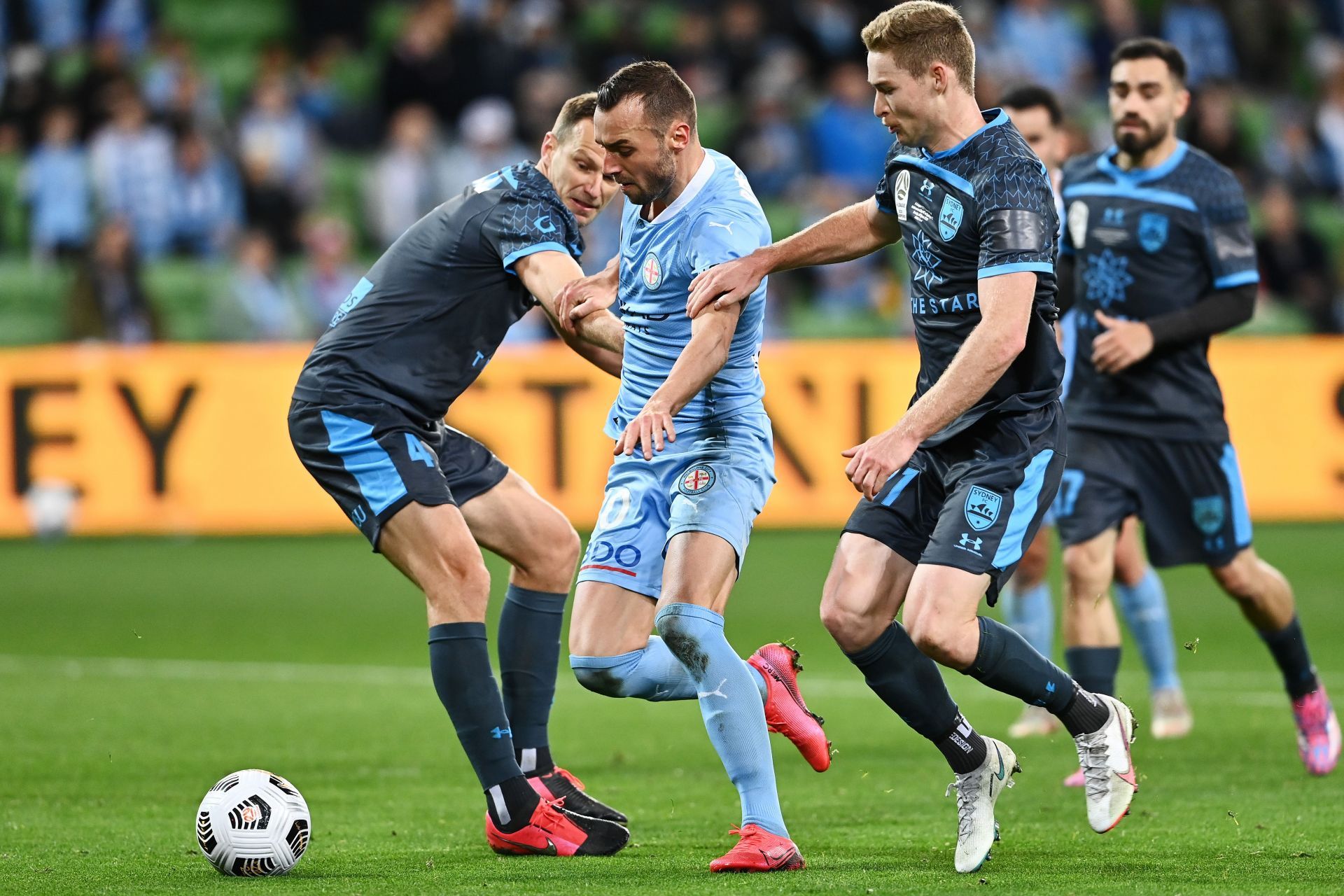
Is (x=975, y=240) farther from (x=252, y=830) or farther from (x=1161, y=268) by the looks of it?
(x=252, y=830)

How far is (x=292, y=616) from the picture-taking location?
11.8 meters

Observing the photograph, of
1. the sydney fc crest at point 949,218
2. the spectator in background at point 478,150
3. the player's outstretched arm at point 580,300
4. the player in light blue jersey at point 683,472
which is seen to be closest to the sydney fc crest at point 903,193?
the sydney fc crest at point 949,218

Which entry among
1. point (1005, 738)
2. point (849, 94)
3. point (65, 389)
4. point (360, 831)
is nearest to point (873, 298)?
point (849, 94)

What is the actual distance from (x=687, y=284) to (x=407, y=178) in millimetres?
12043

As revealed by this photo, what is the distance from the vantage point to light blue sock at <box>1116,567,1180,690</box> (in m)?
8.16

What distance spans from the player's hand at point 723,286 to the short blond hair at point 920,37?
0.70 m

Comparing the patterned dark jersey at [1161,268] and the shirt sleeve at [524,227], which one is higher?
the shirt sleeve at [524,227]

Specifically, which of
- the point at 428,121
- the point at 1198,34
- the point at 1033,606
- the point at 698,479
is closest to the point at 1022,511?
the point at 698,479

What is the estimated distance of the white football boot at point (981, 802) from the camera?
516 cm

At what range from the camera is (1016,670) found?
207 inches

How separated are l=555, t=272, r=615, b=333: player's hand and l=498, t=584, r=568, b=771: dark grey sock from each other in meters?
1.08

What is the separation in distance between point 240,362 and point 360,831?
29.4 feet

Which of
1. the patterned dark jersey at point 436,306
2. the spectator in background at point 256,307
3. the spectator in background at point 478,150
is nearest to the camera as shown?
the patterned dark jersey at point 436,306

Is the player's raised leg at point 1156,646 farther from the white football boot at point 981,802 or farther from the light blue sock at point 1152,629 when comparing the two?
the white football boot at point 981,802
